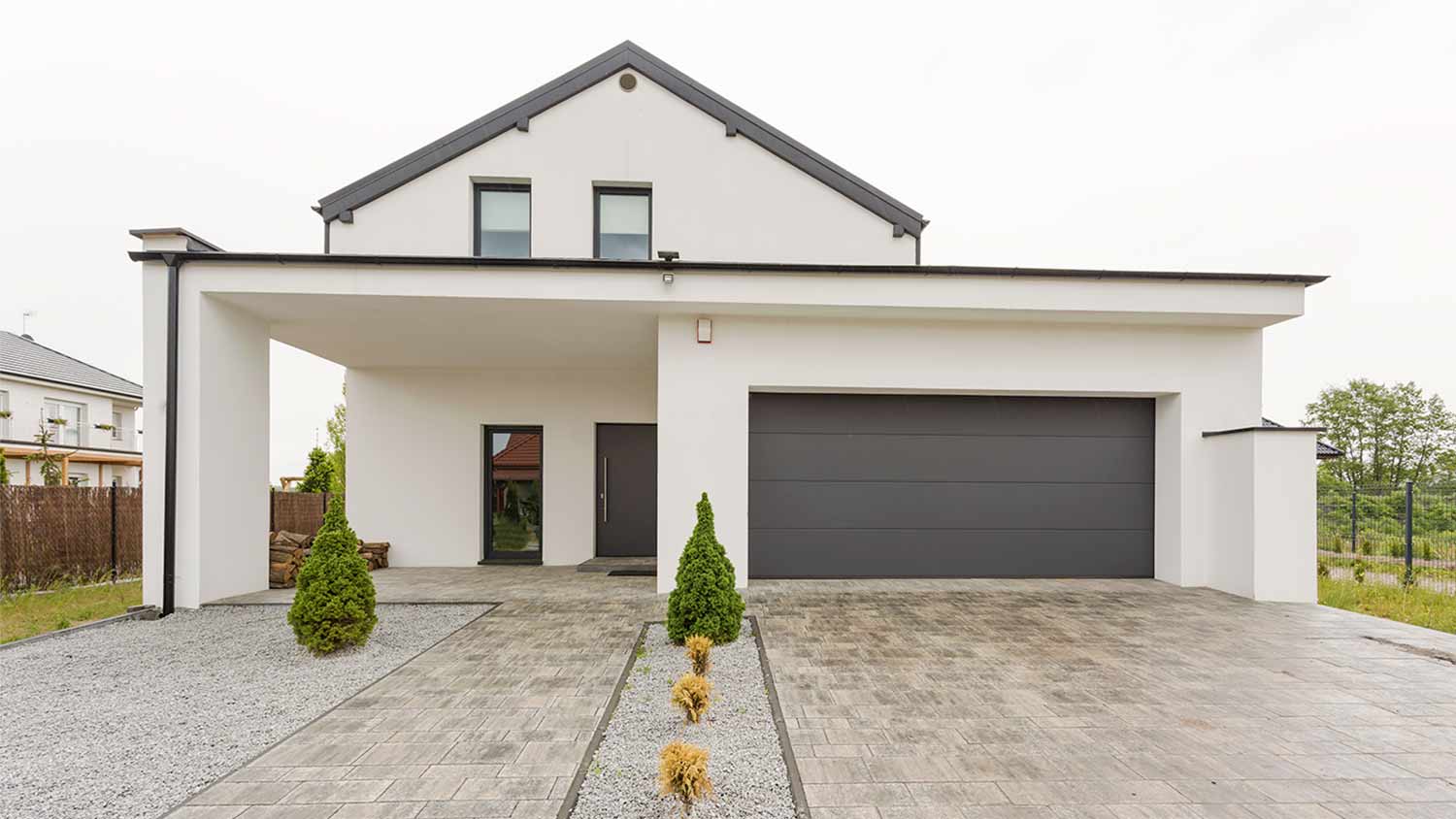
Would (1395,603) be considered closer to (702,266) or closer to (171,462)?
(702,266)

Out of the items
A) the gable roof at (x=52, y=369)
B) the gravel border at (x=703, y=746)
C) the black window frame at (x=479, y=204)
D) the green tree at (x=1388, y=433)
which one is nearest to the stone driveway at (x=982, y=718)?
the gravel border at (x=703, y=746)

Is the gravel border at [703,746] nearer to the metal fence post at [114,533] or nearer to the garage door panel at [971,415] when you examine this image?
the garage door panel at [971,415]

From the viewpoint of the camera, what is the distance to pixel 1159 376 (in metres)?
7.09

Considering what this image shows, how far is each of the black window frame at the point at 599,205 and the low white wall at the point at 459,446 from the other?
6.59 ft

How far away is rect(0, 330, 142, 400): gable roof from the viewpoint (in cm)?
1891

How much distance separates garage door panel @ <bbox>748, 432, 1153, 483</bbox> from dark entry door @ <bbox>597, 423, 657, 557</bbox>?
3.12 metres

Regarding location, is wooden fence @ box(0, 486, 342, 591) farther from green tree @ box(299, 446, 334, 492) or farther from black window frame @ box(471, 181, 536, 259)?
black window frame @ box(471, 181, 536, 259)

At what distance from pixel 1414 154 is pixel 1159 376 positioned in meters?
11.3

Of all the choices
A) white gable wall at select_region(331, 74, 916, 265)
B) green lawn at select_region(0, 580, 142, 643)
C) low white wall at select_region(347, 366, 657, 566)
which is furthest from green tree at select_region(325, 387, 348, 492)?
white gable wall at select_region(331, 74, 916, 265)

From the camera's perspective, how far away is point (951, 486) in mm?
7453

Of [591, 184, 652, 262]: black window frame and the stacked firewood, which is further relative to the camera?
[591, 184, 652, 262]: black window frame

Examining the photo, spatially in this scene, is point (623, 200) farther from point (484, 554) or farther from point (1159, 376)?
point (1159, 376)

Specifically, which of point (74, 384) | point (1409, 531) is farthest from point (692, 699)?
point (74, 384)

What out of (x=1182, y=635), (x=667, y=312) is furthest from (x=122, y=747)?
(x=1182, y=635)
